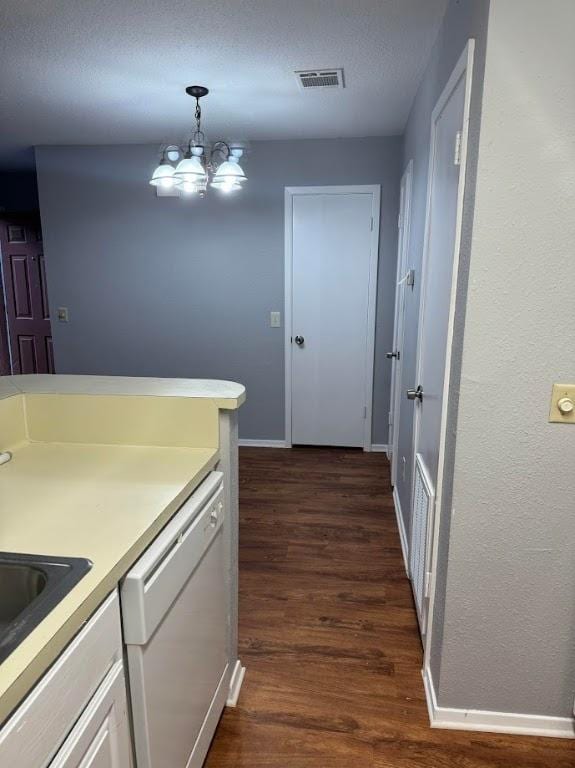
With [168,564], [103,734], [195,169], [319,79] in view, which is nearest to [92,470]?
[168,564]

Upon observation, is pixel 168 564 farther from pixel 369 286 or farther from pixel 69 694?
pixel 369 286

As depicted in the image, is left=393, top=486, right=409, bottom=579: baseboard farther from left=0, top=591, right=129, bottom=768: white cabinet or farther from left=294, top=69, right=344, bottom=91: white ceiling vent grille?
left=294, top=69, right=344, bottom=91: white ceiling vent grille

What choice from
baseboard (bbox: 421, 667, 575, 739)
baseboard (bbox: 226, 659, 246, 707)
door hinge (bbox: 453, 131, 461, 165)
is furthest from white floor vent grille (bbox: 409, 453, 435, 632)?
door hinge (bbox: 453, 131, 461, 165)

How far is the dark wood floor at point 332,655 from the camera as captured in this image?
1.61m

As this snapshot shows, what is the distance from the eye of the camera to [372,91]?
2836 mm

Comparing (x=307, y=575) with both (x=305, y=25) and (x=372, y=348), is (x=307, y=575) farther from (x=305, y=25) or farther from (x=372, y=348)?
(x=305, y=25)

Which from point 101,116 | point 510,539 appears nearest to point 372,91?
point 101,116

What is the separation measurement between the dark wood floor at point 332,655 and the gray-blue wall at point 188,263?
134 centimetres

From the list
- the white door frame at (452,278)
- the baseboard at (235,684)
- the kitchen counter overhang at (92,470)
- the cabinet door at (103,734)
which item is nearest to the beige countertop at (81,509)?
the kitchen counter overhang at (92,470)

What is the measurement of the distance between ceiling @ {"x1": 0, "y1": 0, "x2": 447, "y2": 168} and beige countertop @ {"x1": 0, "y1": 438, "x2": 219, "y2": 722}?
4.90 feet

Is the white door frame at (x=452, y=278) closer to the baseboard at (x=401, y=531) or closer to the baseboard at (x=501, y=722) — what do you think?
the baseboard at (x=501, y=722)

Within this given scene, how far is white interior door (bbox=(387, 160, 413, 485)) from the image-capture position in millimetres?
3211

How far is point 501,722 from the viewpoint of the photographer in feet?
5.53

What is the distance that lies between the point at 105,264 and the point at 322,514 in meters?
2.69
